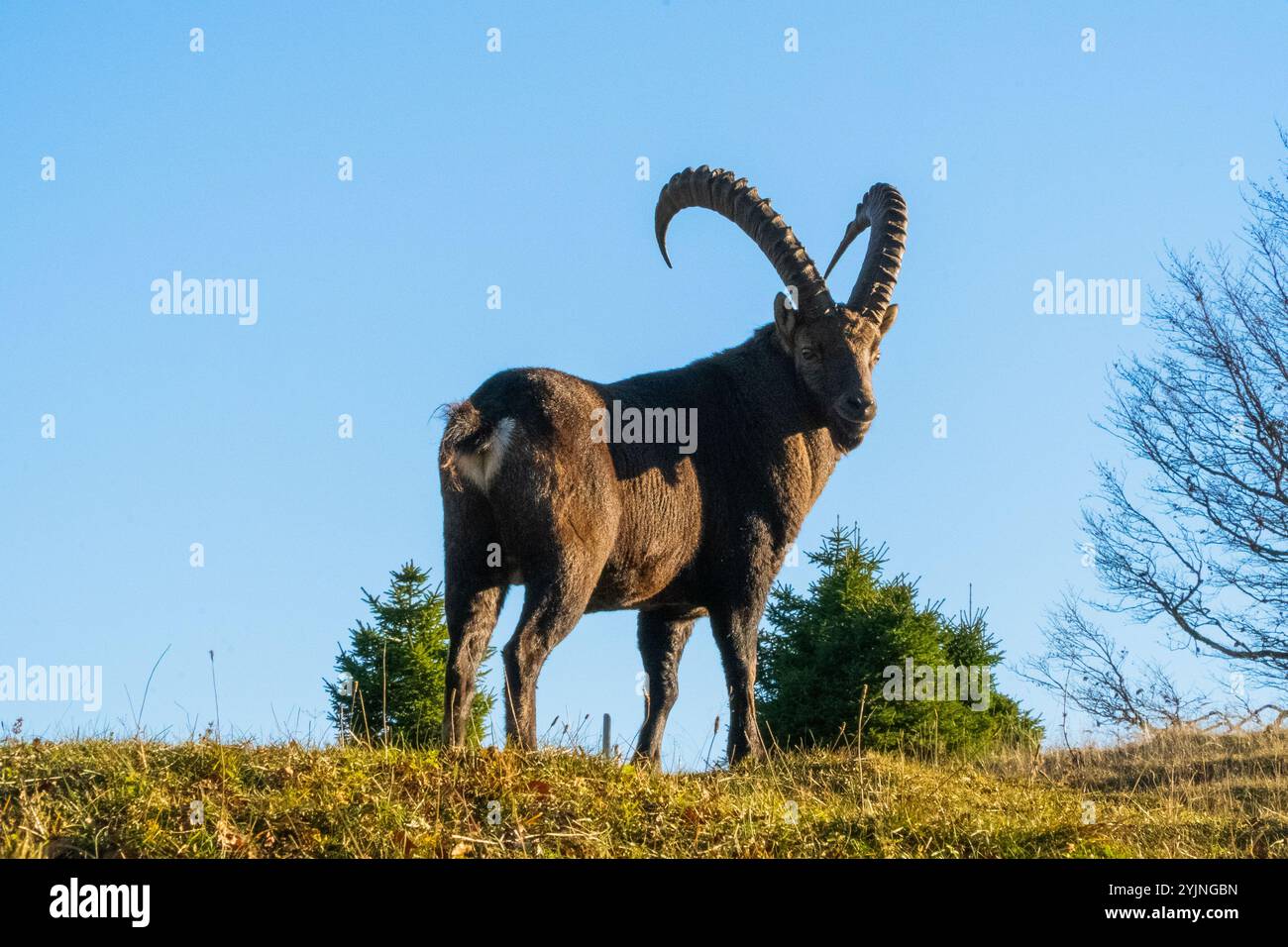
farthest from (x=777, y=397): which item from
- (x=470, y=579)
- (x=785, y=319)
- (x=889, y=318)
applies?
(x=470, y=579)

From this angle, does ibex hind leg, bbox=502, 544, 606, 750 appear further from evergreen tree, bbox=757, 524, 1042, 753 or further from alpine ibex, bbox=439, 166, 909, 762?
evergreen tree, bbox=757, 524, 1042, 753

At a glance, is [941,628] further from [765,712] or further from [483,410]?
[483,410]

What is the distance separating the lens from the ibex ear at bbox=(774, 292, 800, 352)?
34.6 ft

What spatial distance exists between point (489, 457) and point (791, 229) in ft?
12.9

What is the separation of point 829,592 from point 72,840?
31.0 feet

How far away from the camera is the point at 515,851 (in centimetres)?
611

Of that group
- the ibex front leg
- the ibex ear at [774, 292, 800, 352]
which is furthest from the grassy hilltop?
the ibex ear at [774, 292, 800, 352]

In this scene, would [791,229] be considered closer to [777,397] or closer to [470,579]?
[777,397]

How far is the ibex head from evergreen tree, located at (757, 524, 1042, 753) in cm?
274

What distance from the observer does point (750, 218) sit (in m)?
11.1

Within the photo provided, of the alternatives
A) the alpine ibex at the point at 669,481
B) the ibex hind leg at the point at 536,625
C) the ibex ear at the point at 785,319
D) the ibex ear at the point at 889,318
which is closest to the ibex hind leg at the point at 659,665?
the alpine ibex at the point at 669,481

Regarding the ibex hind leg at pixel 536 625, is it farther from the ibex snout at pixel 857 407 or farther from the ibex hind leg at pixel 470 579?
the ibex snout at pixel 857 407

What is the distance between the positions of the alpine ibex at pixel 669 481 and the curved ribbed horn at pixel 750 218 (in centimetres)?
2
